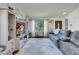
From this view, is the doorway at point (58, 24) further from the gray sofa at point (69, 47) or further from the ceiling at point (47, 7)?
the gray sofa at point (69, 47)

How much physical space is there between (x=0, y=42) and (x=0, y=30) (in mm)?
315

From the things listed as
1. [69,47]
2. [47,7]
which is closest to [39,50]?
[69,47]

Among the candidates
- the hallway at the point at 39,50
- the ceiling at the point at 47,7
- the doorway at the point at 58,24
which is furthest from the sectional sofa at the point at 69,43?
the doorway at the point at 58,24

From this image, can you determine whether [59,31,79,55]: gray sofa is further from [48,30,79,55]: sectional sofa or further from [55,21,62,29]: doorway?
[55,21,62,29]: doorway

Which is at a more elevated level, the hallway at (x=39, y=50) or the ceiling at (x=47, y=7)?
the ceiling at (x=47, y=7)

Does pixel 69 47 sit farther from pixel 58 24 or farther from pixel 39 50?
pixel 58 24

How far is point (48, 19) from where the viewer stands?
7.81m

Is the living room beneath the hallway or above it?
above

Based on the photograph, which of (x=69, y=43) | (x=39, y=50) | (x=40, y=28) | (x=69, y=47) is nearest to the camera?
(x=69, y=47)

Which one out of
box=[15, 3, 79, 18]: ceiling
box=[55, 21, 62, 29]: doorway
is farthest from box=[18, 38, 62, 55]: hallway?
box=[55, 21, 62, 29]: doorway

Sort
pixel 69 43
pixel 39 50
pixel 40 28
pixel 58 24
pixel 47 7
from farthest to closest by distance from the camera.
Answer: pixel 40 28, pixel 58 24, pixel 47 7, pixel 39 50, pixel 69 43

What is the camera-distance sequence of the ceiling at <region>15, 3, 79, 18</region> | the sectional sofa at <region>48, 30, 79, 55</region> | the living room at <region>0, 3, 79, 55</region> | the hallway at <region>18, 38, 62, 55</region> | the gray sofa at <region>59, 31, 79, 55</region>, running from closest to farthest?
the gray sofa at <region>59, 31, 79, 55</region>
the sectional sofa at <region>48, 30, 79, 55</region>
the living room at <region>0, 3, 79, 55</region>
the hallway at <region>18, 38, 62, 55</region>
the ceiling at <region>15, 3, 79, 18</region>
